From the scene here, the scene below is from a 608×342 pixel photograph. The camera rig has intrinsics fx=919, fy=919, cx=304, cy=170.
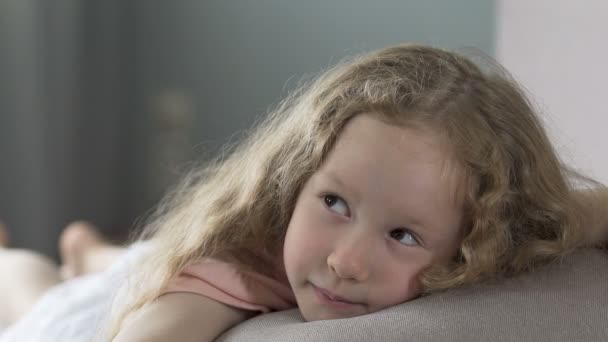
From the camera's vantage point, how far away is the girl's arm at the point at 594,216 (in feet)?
3.37

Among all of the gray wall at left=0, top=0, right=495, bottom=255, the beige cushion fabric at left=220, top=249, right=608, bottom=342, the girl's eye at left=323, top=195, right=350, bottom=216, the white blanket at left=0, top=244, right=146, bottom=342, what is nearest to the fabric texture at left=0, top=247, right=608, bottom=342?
the beige cushion fabric at left=220, top=249, right=608, bottom=342

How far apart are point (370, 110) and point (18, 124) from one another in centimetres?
231

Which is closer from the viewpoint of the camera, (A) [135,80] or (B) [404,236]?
(B) [404,236]

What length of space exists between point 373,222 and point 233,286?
0.21 metres

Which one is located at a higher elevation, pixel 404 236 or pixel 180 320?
pixel 404 236

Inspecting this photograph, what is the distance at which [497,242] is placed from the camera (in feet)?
3.08

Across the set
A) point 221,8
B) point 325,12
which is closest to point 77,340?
point 325,12

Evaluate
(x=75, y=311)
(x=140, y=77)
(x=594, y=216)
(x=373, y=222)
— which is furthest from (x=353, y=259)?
(x=140, y=77)

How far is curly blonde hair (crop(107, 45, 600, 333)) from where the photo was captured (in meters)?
0.94

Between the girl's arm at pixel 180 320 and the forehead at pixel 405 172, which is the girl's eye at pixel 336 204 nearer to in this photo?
the forehead at pixel 405 172

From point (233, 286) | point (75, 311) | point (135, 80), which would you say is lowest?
point (135, 80)

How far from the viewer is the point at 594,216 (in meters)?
1.04

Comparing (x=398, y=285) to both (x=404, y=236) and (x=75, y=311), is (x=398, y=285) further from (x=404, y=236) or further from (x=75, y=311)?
(x=75, y=311)

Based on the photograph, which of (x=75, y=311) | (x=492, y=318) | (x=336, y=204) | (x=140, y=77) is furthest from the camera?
(x=140, y=77)
